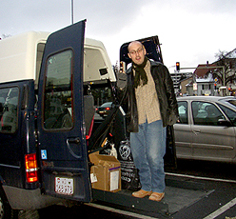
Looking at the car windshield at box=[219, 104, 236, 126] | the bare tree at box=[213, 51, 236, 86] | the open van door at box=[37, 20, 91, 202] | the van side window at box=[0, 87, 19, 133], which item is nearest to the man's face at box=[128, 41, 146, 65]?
the open van door at box=[37, 20, 91, 202]

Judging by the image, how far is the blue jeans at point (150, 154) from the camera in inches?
137

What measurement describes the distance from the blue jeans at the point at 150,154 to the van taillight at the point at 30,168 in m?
1.26

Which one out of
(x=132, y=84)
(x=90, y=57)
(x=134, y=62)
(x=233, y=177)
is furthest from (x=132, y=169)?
(x=233, y=177)

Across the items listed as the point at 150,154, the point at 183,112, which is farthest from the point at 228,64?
the point at 150,154

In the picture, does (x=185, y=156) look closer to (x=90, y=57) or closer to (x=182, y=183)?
(x=182, y=183)

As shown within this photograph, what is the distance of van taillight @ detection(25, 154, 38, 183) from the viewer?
3271 millimetres

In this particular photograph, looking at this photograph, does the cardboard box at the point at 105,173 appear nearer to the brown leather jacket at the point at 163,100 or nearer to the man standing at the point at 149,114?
the man standing at the point at 149,114

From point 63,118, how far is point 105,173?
0.92 m

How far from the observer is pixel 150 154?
3.49m

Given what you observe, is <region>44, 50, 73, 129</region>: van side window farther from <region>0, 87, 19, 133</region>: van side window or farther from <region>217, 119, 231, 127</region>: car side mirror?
<region>217, 119, 231, 127</region>: car side mirror

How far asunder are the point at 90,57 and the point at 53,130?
1721mm

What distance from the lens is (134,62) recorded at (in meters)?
3.66

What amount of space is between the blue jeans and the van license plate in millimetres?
999

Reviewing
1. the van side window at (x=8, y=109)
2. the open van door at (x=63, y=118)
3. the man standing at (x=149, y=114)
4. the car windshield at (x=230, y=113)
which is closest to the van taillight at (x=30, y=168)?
the open van door at (x=63, y=118)
